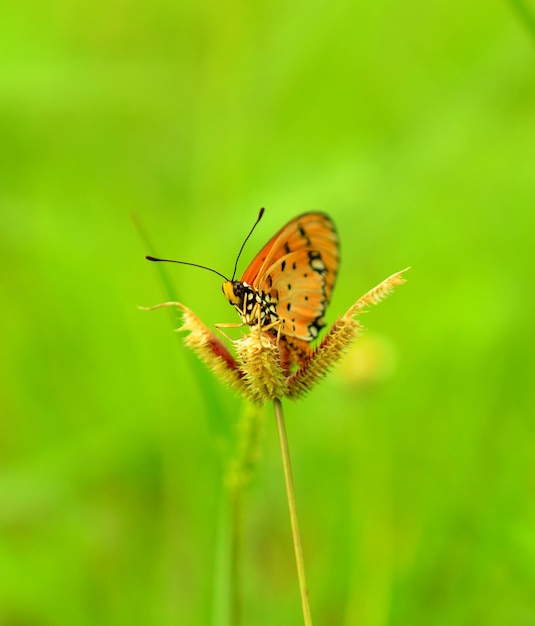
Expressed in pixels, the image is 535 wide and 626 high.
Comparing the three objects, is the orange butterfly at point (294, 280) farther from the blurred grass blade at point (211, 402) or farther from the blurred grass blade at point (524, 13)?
the blurred grass blade at point (524, 13)

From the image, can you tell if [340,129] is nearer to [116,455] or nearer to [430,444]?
[430,444]

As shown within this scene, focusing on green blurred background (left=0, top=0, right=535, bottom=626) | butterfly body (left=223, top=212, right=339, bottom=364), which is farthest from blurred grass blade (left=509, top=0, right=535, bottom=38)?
butterfly body (left=223, top=212, right=339, bottom=364)

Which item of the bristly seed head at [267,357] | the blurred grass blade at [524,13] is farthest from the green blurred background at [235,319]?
the bristly seed head at [267,357]

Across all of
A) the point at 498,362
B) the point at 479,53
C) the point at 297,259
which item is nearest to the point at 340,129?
the point at 479,53

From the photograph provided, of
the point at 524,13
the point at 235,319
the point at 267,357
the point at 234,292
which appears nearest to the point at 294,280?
the point at 234,292

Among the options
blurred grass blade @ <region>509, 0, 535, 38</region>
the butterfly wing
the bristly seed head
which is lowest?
the bristly seed head

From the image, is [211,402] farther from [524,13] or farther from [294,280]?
[524,13]

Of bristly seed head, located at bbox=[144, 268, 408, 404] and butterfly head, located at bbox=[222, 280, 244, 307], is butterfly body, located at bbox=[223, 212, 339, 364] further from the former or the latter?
bristly seed head, located at bbox=[144, 268, 408, 404]
